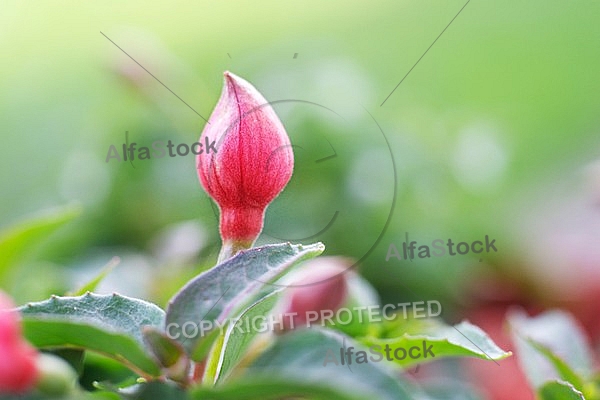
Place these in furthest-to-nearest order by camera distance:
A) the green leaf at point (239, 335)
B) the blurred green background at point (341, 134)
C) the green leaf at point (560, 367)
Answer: the blurred green background at point (341, 134) < the green leaf at point (560, 367) < the green leaf at point (239, 335)

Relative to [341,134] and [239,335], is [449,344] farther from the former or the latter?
[341,134]

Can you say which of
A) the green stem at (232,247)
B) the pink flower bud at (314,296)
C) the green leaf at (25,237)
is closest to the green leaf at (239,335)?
the green stem at (232,247)

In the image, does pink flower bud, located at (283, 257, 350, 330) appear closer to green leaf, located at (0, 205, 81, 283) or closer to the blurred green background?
the blurred green background

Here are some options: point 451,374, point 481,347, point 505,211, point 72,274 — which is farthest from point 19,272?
point 505,211

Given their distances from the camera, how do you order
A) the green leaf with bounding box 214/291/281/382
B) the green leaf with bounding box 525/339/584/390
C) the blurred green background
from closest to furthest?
the green leaf with bounding box 214/291/281/382 → the green leaf with bounding box 525/339/584/390 → the blurred green background

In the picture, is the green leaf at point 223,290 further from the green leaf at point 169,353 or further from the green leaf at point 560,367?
the green leaf at point 560,367

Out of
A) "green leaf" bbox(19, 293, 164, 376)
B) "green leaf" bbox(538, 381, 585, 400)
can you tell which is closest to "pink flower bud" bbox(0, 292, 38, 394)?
"green leaf" bbox(19, 293, 164, 376)
